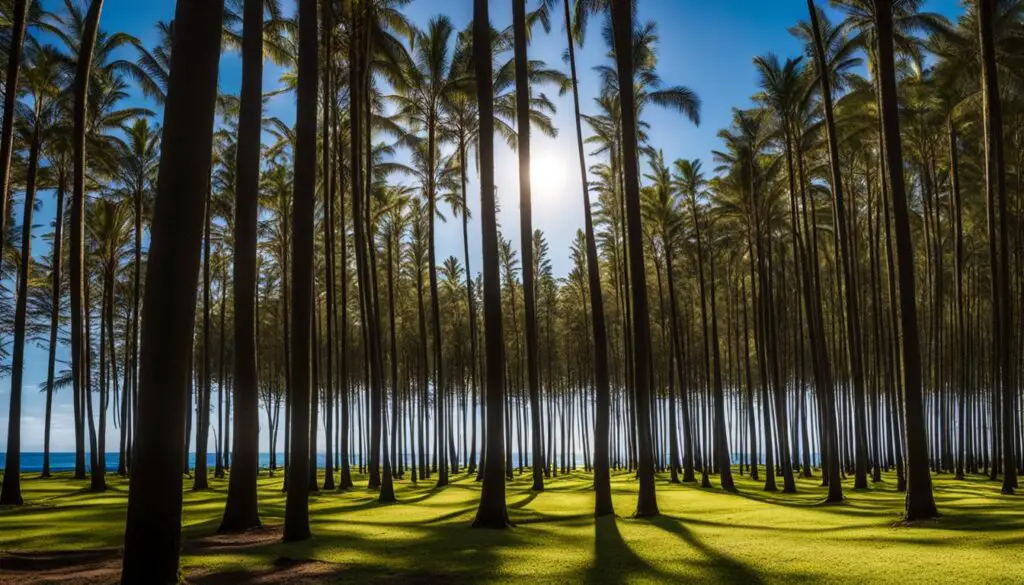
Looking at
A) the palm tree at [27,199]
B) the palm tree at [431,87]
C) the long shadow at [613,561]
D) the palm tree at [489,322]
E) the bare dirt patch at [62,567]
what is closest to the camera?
the bare dirt patch at [62,567]

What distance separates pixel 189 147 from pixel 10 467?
15231 millimetres

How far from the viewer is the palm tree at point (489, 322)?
42.9ft

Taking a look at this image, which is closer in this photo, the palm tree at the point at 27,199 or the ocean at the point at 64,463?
the palm tree at the point at 27,199

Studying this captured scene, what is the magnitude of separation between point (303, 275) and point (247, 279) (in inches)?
72.0

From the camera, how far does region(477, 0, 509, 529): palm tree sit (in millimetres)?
13062

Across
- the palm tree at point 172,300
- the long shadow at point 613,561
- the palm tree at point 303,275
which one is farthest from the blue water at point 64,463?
the palm tree at point 172,300

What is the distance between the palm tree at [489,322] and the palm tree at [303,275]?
327cm

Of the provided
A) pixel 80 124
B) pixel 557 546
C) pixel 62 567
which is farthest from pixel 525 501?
pixel 80 124

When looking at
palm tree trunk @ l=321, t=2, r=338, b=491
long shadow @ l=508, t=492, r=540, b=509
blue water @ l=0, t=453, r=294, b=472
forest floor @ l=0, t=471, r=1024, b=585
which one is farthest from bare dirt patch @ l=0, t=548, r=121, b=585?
blue water @ l=0, t=453, r=294, b=472

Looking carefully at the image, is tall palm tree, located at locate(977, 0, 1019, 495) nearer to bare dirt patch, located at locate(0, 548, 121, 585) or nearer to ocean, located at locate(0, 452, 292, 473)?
bare dirt patch, located at locate(0, 548, 121, 585)

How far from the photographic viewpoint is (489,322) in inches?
526

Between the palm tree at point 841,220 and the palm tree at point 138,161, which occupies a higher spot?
the palm tree at point 138,161

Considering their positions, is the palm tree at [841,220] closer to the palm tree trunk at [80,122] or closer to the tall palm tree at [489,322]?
the tall palm tree at [489,322]

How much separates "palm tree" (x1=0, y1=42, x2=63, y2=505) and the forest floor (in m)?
1.36
